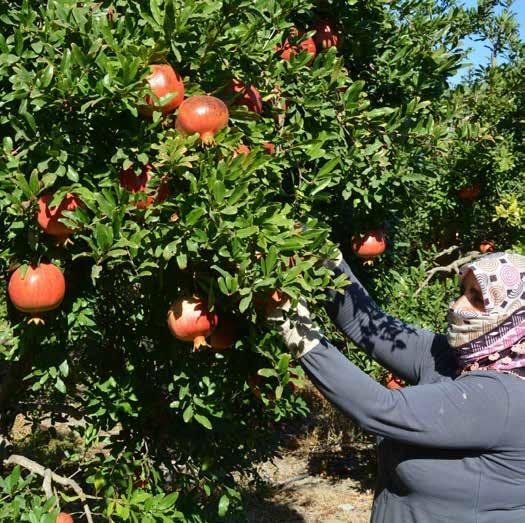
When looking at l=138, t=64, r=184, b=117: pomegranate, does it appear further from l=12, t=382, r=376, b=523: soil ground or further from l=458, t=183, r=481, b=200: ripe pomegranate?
l=458, t=183, r=481, b=200: ripe pomegranate

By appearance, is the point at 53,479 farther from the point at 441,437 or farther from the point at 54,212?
the point at 441,437

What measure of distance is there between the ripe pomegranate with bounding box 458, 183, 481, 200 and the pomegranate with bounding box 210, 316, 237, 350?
366cm

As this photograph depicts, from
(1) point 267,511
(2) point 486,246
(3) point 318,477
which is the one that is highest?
(2) point 486,246

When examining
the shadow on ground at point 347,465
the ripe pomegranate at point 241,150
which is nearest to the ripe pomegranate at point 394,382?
the shadow on ground at point 347,465

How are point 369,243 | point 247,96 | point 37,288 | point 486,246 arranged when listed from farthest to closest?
point 486,246 < point 369,243 < point 247,96 < point 37,288

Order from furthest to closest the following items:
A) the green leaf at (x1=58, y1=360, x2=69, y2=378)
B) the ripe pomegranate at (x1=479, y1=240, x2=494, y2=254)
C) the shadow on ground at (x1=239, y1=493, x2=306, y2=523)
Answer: the ripe pomegranate at (x1=479, y1=240, x2=494, y2=254) < the shadow on ground at (x1=239, y1=493, x2=306, y2=523) < the green leaf at (x1=58, y1=360, x2=69, y2=378)

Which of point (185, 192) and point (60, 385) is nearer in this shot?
point (185, 192)

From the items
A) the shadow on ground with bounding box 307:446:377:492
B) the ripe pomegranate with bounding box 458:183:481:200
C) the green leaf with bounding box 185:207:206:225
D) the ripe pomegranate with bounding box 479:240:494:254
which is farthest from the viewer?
the shadow on ground with bounding box 307:446:377:492

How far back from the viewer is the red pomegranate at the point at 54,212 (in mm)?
1441

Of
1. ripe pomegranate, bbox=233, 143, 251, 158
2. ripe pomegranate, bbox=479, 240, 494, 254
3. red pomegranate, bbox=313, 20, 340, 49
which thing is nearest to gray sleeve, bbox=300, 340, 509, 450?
ripe pomegranate, bbox=233, 143, 251, 158

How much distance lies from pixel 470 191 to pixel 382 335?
3.25 m

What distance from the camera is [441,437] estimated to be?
1.47 meters

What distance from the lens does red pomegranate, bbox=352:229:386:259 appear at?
2518 mm

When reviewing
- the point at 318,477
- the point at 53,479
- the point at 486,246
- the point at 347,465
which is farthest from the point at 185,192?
the point at 347,465
